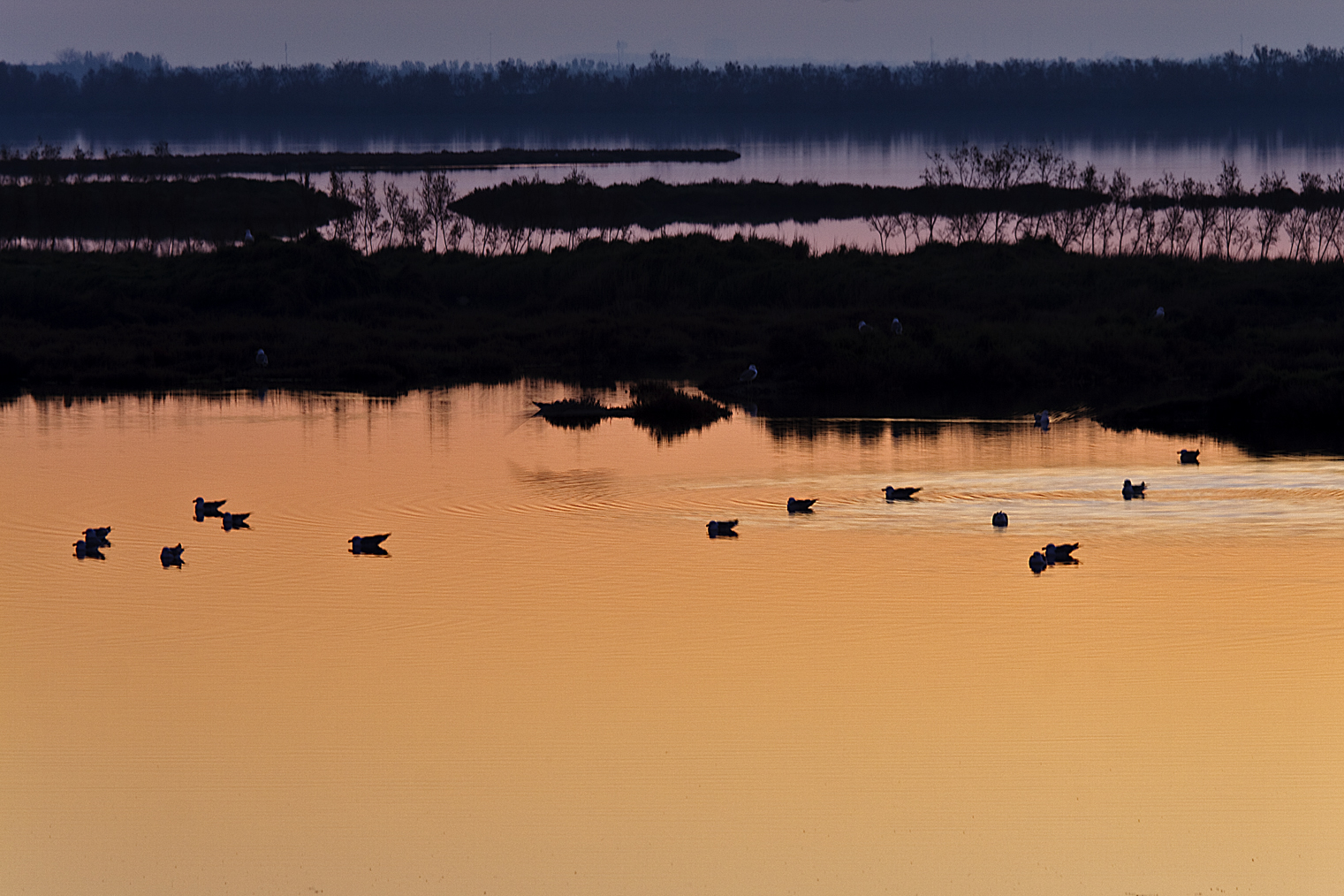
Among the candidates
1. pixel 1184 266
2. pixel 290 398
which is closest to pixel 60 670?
pixel 290 398

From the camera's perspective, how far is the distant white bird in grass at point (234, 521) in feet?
70.1

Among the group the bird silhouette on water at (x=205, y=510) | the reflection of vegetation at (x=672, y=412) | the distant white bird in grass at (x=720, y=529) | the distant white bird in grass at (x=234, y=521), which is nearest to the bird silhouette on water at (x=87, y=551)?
the distant white bird in grass at (x=234, y=521)

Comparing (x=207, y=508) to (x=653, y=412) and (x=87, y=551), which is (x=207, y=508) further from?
(x=653, y=412)

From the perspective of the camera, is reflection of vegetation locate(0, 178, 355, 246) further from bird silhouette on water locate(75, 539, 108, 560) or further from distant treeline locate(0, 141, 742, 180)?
bird silhouette on water locate(75, 539, 108, 560)

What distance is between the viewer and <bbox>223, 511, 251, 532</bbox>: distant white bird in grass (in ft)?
70.1

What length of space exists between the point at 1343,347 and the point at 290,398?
20.9 metres

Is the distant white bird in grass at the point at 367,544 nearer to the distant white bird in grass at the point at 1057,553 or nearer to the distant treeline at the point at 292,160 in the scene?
the distant white bird in grass at the point at 1057,553

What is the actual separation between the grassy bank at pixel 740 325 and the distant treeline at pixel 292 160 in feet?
148

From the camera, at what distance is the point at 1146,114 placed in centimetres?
18750

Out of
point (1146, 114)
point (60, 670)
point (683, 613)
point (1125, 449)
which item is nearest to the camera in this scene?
point (60, 670)

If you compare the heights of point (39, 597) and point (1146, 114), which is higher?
point (1146, 114)

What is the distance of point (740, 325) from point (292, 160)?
249 ft

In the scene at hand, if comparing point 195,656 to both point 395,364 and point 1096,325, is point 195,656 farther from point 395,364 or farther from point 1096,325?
point 1096,325

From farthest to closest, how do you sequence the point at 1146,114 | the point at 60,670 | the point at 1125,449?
the point at 1146,114 < the point at 1125,449 < the point at 60,670
